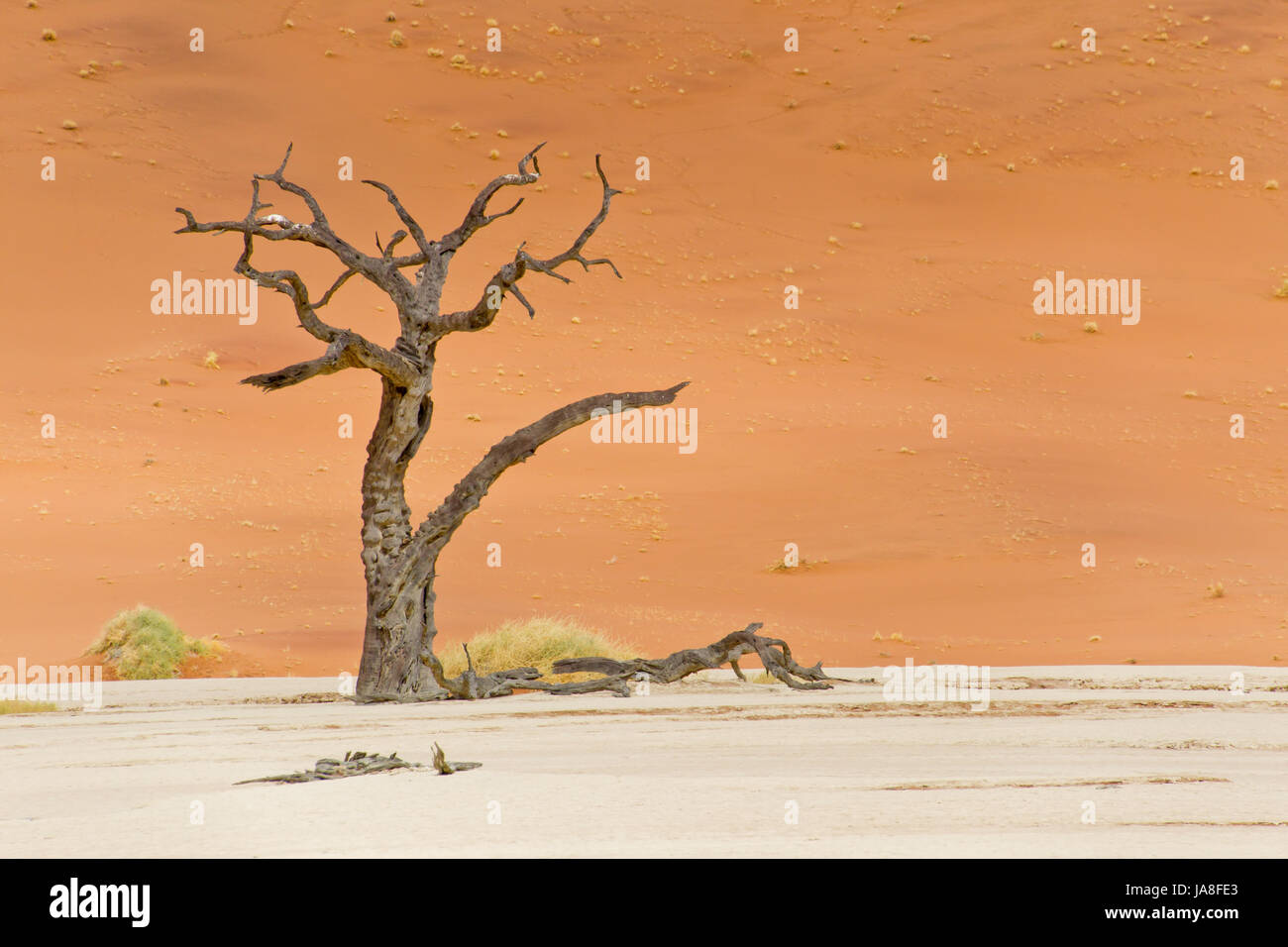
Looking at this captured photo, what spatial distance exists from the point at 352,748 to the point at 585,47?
40763mm

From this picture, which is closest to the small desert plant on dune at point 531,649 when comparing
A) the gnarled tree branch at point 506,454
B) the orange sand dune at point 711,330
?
the gnarled tree branch at point 506,454

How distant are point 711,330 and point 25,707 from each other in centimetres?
2323

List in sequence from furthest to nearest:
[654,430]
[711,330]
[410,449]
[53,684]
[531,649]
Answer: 1. [711,330]
2. [654,430]
3. [53,684]
4. [531,649]
5. [410,449]

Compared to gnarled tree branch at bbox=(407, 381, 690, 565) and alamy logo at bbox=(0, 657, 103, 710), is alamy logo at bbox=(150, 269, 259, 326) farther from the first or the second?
gnarled tree branch at bbox=(407, 381, 690, 565)

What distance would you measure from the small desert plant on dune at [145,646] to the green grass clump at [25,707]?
10.9 feet

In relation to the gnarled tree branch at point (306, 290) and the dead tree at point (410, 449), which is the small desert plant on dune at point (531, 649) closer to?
the dead tree at point (410, 449)

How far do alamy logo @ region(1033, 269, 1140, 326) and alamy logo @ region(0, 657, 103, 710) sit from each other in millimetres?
24512

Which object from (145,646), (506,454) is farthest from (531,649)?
(145,646)

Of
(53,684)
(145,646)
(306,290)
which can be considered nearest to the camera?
(306,290)

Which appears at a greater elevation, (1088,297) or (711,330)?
(1088,297)

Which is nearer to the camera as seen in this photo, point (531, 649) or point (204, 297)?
point (531, 649)

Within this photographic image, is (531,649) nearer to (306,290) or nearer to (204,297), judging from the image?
(306,290)

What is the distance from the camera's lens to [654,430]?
30469 mm

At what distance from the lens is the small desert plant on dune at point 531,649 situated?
14.5 metres
